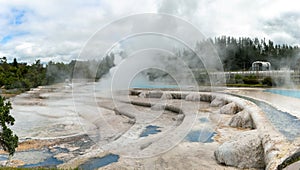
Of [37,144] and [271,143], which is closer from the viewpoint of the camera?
[271,143]

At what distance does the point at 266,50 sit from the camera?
61.5 m

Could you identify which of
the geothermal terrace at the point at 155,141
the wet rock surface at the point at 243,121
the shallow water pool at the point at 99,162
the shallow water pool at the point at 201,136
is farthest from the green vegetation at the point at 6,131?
the wet rock surface at the point at 243,121

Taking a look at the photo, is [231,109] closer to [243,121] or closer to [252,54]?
[243,121]

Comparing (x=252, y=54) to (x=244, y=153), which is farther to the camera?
(x=252, y=54)

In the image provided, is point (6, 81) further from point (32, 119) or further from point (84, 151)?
point (84, 151)

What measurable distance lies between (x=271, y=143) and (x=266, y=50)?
5925 cm

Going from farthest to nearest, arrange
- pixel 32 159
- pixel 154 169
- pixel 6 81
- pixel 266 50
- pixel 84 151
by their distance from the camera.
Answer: pixel 266 50 < pixel 6 81 < pixel 84 151 < pixel 32 159 < pixel 154 169

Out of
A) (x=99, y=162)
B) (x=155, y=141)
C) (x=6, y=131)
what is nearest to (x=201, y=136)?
(x=155, y=141)

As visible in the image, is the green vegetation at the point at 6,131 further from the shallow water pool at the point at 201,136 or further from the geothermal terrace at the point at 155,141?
A: the shallow water pool at the point at 201,136

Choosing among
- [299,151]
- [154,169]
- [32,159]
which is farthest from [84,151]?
[299,151]

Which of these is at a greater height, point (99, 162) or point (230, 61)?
point (230, 61)

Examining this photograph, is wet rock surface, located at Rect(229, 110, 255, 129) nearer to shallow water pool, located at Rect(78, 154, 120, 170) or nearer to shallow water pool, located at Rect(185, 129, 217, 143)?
shallow water pool, located at Rect(185, 129, 217, 143)

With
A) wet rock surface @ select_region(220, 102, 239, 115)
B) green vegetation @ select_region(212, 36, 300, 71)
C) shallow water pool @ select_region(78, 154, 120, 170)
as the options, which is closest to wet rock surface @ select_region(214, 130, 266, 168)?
shallow water pool @ select_region(78, 154, 120, 170)

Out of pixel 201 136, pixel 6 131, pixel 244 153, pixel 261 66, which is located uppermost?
pixel 261 66
